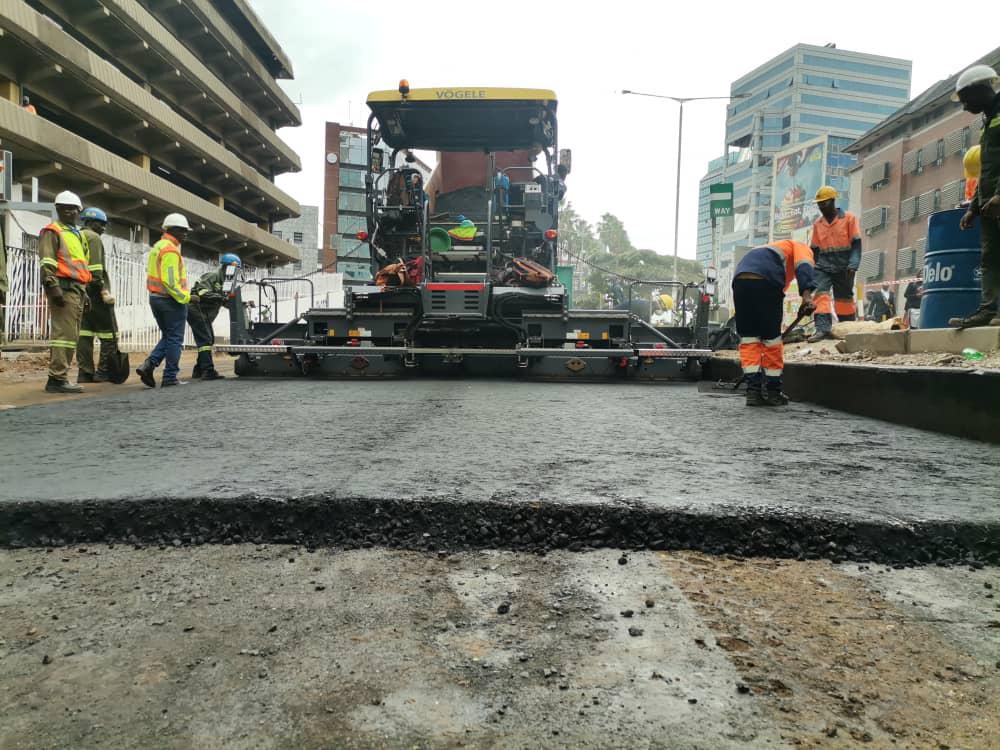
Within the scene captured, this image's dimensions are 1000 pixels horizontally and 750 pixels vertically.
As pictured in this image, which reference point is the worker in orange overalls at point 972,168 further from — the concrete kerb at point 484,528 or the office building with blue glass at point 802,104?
the office building with blue glass at point 802,104

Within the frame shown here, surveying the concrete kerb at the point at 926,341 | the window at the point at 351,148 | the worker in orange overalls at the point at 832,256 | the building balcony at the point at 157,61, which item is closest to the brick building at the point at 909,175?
the worker in orange overalls at the point at 832,256

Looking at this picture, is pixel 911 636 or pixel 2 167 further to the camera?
pixel 2 167

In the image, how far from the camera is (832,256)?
732 cm

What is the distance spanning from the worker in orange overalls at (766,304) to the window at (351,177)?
187 feet

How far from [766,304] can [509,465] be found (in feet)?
10.7

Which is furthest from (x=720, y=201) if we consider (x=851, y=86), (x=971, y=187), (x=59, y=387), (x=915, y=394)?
(x=851, y=86)

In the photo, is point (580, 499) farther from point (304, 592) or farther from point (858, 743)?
point (858, 743)

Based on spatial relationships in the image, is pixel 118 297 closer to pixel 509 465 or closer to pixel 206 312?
pixel 206 312

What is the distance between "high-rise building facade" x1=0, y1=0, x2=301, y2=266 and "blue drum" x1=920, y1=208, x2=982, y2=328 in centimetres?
1793

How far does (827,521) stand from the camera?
1962mm

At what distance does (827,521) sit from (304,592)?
56.7 inches

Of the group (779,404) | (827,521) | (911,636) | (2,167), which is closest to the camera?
(911,636)

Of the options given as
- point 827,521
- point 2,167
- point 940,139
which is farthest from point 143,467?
point 940,139

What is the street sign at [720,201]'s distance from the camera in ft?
44.7
